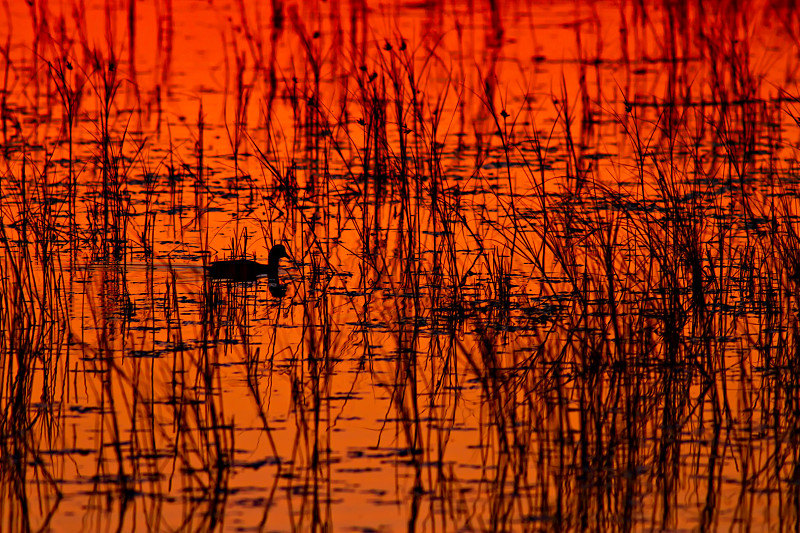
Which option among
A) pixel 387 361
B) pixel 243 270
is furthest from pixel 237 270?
pixel 387 361

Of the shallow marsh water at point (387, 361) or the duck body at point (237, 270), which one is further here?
the duck body at point (237, 270)

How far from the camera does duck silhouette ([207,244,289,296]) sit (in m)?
6.32

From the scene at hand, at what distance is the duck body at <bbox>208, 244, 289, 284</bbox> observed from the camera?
6.33 metres

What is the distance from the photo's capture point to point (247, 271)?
6332mm

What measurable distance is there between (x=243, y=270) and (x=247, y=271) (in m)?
0.02

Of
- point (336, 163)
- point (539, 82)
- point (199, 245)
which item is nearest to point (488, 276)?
point (199, 245)

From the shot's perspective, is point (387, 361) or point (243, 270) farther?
point (243, 270)

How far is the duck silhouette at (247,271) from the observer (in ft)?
20.7

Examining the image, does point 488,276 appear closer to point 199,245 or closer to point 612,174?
point 199,245

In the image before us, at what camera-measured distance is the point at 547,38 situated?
14.1 metres

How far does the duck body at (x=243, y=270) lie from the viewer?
6328mm

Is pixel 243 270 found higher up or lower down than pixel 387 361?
higher up

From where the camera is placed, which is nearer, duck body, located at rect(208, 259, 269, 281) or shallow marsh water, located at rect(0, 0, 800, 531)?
shallow marsh water, located at rect(0, 0, 800, 531)

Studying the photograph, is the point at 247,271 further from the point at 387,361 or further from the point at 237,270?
the point at 387,361
